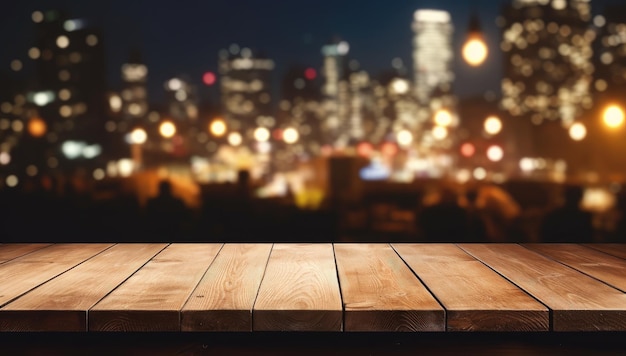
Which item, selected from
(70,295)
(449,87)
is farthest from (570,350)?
(449,87)

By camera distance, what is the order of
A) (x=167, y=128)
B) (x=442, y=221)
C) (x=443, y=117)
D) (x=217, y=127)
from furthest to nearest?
(x=443, y=117) < (x=217, y=127) < (x=167, y=128) < (x=442, y=221)

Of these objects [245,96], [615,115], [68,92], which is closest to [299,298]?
[615,115]

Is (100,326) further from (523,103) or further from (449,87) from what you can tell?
(523,103)

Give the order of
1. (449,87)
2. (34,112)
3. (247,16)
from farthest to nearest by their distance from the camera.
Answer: (449,87) → (34,112) → (247,16)

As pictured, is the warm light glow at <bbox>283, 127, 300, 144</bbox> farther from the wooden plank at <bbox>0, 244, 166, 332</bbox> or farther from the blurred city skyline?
the wooden plank at <bbox>0, 244, 166, 332</bbox>

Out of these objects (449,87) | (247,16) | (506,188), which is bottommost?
(506,188)

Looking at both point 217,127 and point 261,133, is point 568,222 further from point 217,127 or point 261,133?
point 217,127

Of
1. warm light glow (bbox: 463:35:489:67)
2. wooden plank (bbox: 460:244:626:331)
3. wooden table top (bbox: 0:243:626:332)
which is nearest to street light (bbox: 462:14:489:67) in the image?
warm light glow (bbox: 463:35:489:67)
